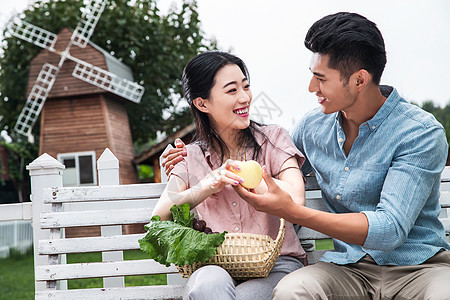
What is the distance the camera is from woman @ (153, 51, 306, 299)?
8.29ft

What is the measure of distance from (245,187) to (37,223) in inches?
68.7

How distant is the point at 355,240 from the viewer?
7.03 feet

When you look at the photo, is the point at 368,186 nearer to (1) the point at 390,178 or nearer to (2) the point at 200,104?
(1) the point at 390,178

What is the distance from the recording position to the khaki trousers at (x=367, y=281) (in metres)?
2.10

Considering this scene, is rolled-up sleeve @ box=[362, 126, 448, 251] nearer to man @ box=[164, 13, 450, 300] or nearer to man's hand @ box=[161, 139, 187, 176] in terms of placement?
man @ box=[164, 13, 450, 300]

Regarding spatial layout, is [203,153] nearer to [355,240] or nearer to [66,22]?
[355,240]

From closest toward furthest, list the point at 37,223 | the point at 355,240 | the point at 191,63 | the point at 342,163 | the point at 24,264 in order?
1. the point at 355,240
2. the point at 342,163
3. the point at 191,63
4. the point at 37,223
5. the point at 24,264

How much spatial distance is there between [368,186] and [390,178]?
16cm

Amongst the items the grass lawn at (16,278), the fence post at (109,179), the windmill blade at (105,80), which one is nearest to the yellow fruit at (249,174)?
the fence post at (109,179)

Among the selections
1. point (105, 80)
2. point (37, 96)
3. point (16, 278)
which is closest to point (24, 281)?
point (16, 278)

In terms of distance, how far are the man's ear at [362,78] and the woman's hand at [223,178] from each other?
2.17 feet

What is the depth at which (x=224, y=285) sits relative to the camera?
2.17 m

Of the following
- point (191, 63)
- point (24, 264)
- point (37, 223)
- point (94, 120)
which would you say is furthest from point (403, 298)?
point (94, 120)

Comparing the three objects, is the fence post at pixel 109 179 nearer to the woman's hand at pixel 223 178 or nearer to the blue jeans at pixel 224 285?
the woman's hand at pixel 223 178
